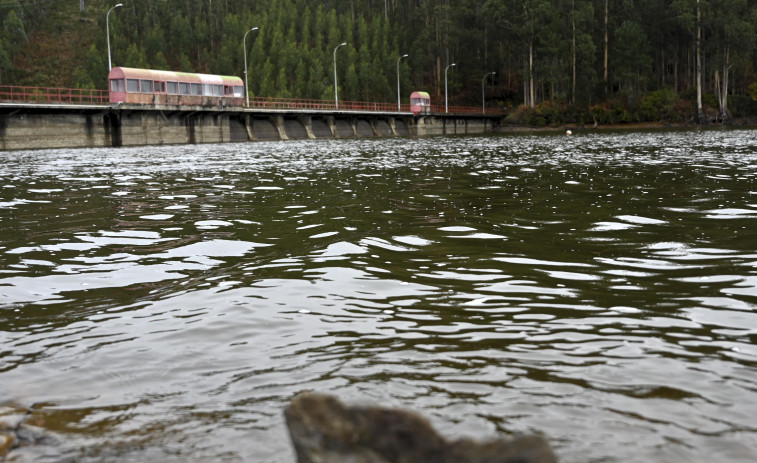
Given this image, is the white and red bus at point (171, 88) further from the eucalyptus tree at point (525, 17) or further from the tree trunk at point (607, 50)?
the tree trunk at point (607, 50)

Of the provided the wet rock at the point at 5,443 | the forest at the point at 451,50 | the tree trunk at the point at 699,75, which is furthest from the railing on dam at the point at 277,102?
the wet rock at the point at 5,443

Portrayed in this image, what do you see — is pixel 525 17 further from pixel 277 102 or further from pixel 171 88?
pixel 171 88

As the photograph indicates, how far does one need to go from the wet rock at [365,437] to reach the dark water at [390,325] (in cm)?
82

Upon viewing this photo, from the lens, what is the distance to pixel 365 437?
2939 mm

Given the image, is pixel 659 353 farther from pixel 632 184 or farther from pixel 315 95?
pixel 315 95

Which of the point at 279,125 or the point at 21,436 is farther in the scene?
the point at 279,125

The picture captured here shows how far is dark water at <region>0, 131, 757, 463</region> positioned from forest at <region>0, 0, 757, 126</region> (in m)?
54.0

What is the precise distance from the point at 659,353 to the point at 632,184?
44.1 feet

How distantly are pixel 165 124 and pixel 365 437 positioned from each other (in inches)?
2155

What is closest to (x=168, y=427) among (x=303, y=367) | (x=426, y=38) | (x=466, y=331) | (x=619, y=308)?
(x=303, y=367)

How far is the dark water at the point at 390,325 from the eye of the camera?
4.11 m

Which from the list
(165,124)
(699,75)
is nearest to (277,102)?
(165,124)

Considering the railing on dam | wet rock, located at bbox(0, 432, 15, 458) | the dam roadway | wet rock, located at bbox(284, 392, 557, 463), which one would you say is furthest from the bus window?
wet rock, located at bbox(284, 392, 557, 463)

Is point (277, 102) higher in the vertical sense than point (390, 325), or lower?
higher
